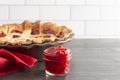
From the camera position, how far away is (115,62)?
3.45 ft

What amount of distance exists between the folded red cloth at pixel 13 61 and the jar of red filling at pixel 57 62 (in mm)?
74

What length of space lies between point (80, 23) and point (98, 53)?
1.65 ft

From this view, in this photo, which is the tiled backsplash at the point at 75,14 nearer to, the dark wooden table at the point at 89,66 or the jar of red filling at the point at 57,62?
the dark wooden table at the point at 89,66

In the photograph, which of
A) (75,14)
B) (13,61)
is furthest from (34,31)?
(75,14)

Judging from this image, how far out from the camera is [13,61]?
0.95 m

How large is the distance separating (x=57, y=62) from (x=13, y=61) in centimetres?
15

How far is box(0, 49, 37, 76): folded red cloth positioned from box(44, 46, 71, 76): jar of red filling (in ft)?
0.24

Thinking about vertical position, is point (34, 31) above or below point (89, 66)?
above

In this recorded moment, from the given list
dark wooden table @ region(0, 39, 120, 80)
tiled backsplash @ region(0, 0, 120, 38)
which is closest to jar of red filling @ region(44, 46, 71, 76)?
dark wooden table @ region(0, 39, 120, 80)

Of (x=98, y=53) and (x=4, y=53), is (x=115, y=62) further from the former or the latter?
(x=4, y=53)

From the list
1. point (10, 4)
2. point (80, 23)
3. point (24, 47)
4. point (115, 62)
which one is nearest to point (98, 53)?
point (115, 62)

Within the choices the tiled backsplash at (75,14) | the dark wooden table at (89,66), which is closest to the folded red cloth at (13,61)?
the dark wooden table at (89,66)

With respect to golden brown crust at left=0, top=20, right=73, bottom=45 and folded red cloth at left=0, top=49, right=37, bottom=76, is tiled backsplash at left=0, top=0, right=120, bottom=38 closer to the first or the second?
golden brown crust at left=0, top=20, right=73, bottom=45

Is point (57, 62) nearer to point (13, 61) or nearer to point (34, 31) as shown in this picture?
point (13, 61)
